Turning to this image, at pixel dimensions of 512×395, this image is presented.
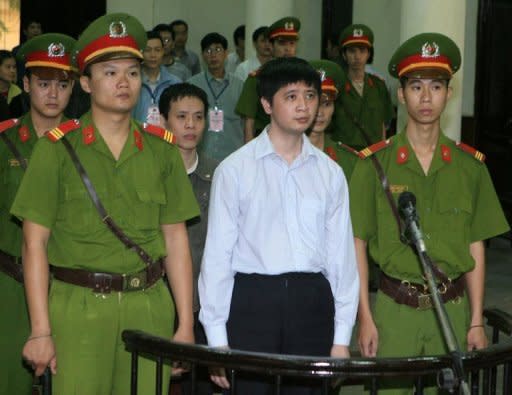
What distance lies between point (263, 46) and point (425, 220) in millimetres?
6426

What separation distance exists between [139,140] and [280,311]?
829 mm

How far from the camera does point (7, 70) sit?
10.4 meters

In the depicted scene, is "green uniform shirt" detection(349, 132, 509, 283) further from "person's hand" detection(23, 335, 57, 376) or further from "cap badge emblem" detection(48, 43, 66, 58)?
"cap badge emblem" detection(48, 43, 66, 58)

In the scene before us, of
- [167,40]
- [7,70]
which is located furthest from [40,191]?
[167,40]

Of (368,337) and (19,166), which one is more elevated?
(19,166)

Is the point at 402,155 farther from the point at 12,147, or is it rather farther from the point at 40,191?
the point at 12,147

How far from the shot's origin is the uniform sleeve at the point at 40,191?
13.2 ft

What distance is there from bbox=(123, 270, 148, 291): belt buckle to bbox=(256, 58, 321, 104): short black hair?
794mm

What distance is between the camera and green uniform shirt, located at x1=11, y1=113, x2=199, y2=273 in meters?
4.06

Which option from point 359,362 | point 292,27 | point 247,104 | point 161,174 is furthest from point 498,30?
point 359,362

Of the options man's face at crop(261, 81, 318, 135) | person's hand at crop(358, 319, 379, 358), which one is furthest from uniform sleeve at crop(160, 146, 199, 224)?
person's hand at crop(358, 319, 379, 358)

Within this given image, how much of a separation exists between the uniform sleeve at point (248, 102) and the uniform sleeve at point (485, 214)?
14.1ft

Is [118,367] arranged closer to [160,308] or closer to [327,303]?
[160,308]

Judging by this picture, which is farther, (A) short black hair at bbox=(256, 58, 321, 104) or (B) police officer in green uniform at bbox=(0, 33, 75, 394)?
(B) police officer in green uniform at bbox=(0, 33, 75, 394)
